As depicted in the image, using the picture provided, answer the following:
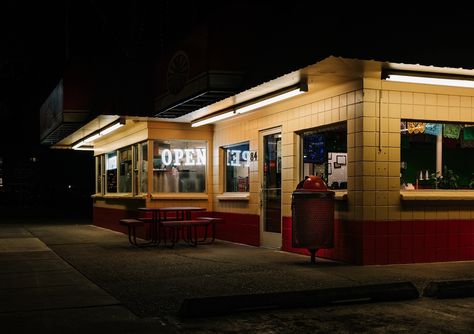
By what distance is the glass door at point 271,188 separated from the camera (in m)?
13.3

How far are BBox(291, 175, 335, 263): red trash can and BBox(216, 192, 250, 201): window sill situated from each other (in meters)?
3.96

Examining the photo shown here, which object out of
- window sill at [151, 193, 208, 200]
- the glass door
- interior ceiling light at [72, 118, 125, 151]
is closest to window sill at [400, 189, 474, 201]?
the glass door

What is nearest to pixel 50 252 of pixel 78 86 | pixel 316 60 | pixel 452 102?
pixel 78 86

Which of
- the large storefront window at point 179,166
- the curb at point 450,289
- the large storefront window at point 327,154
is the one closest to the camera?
the curb at point 450,289

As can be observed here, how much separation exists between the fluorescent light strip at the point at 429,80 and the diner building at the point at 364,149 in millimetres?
16

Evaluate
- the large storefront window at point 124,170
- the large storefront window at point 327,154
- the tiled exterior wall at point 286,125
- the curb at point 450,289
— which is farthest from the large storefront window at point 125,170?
the curb at point 450,289

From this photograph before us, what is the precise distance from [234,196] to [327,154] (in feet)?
12.7

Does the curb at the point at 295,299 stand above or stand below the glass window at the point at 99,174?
below

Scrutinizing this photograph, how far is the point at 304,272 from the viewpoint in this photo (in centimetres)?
961

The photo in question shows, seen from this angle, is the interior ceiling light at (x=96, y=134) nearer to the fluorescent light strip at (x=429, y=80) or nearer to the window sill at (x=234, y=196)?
the window sill at (x=234, y=196)

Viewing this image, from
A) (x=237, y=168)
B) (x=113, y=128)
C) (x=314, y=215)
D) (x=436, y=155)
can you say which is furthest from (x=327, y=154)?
(x=113, y=128)

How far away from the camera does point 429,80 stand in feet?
31.8

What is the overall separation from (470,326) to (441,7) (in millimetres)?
5064

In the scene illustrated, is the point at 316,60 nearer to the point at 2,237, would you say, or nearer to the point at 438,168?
the point at 438,168
